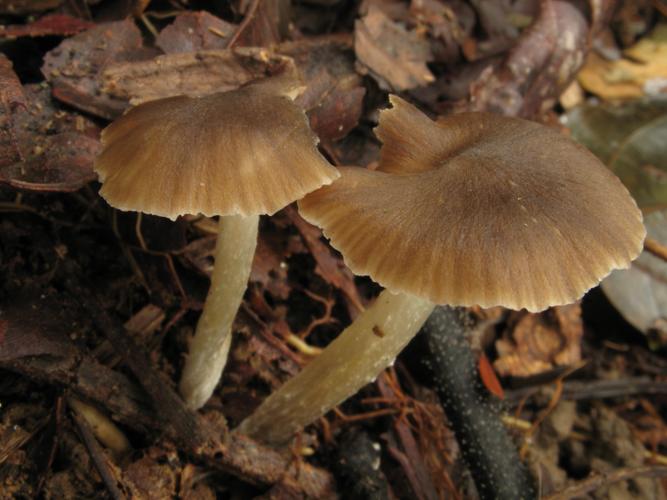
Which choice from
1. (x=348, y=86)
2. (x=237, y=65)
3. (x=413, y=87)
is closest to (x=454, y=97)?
(x=413, y=87)

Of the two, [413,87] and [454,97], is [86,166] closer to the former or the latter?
[413,87]

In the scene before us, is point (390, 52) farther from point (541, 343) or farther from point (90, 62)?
point (541, 343)

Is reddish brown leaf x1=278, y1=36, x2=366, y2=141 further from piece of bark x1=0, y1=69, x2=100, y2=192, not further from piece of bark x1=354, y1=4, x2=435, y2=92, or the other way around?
piece of bark x1=0, y1=69, x2=100, y2=192

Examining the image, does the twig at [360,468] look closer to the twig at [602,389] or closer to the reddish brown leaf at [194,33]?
the twig at [602,389]

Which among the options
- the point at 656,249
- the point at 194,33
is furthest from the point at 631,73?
the point at 194,33

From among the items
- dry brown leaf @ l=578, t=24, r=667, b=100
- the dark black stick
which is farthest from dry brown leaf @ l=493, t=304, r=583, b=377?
dry brown leaf @ l=578, t=24, r=667, b=100

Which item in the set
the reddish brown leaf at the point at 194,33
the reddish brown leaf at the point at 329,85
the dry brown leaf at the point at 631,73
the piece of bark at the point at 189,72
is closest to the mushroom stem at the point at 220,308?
the piece of bark at the point at 189,72
